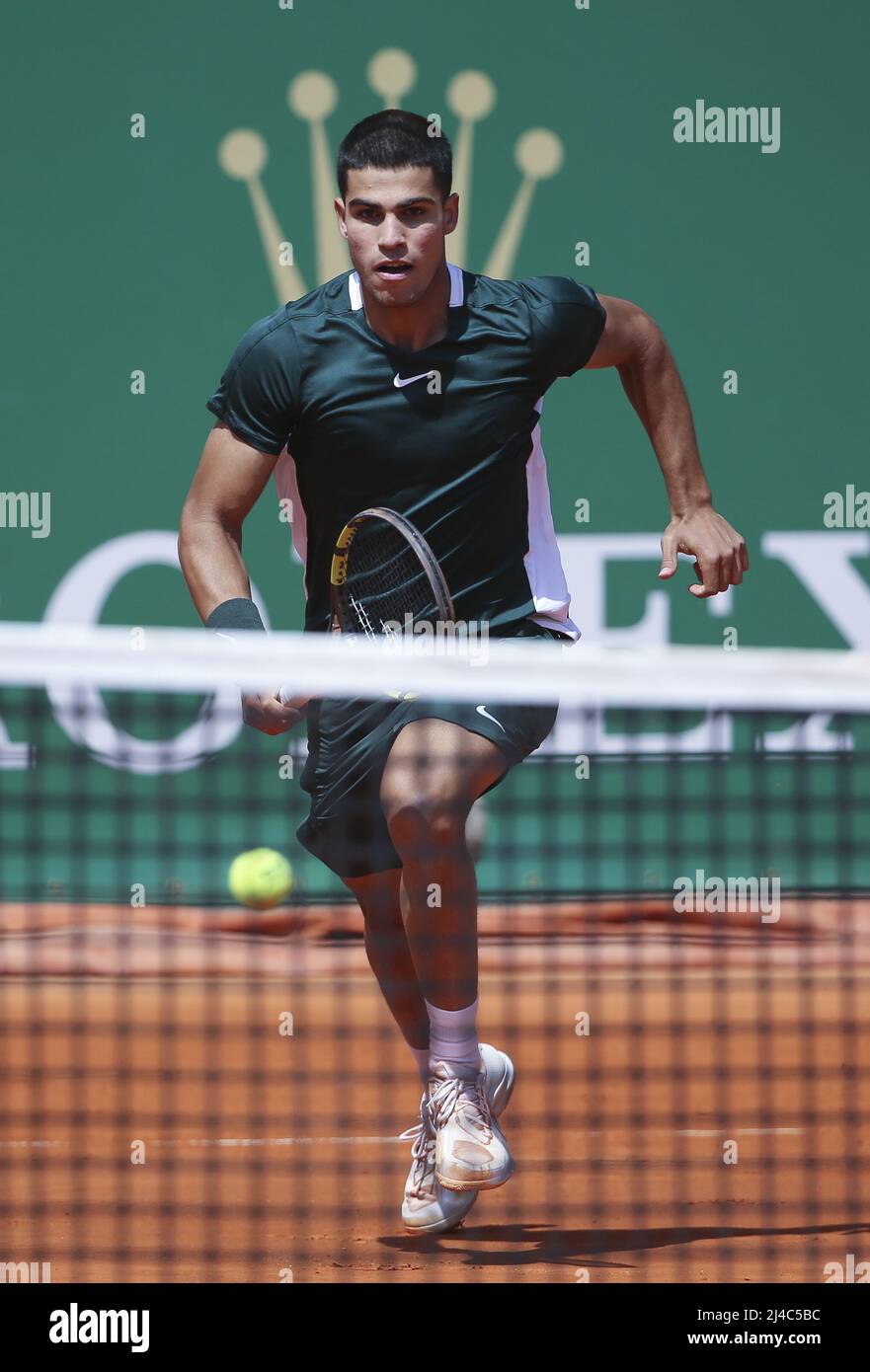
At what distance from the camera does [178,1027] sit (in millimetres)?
5906

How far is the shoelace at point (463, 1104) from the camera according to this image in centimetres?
334

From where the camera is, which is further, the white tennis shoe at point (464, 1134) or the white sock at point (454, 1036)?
the white sock at point (454, 1036)

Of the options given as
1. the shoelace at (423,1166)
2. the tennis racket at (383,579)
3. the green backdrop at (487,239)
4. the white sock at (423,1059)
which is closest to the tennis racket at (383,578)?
the tennis racket at (383,579)

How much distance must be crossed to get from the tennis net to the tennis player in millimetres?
33

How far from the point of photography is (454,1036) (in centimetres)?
340

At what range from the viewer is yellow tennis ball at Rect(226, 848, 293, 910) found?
21.6ft

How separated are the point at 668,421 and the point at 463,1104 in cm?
141

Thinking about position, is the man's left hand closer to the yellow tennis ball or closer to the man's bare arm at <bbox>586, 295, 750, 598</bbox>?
the man's bare arm at <bbox>586, 295, 750, 598</bbox>

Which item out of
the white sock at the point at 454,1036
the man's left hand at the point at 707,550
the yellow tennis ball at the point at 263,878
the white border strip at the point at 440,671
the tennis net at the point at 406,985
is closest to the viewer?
the white border strip at the point at 440,671

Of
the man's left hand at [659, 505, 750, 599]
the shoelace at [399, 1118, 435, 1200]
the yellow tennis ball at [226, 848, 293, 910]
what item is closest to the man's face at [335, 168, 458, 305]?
the man's left hand at [659, 505, 750, 599]

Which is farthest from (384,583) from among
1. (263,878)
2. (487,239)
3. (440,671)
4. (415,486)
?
(487,239)

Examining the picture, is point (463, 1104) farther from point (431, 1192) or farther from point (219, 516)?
point (219, 516)

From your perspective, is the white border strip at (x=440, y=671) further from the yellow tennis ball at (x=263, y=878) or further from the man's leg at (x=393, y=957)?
the yellow tennis ball at (x=263, y=878)
